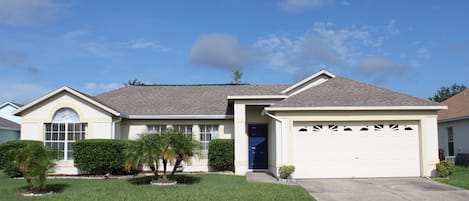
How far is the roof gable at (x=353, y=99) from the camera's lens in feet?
57.4

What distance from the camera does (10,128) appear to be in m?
33.6

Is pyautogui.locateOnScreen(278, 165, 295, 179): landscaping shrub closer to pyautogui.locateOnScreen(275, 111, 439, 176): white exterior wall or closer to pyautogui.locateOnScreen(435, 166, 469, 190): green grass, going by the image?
pyautogui.locateOnScreen(275, 111, 439, 176): white exterior wall

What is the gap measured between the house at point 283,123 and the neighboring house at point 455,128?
20.2 ft

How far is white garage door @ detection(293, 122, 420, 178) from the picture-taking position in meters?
17.6

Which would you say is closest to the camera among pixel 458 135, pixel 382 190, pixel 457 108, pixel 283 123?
pixel 382 190

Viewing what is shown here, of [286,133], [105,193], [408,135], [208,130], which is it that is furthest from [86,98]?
[408,135]

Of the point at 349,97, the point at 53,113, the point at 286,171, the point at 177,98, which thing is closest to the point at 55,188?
the point at 53,113

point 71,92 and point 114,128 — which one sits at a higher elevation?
point 71,92

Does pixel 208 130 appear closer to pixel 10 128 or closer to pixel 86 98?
pixel 86 98

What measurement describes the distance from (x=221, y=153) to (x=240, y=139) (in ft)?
3.82

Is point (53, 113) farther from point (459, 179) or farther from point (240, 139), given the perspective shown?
point (459, 179)

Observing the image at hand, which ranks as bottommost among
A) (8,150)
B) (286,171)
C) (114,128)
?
(286,171)

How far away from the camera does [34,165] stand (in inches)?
553

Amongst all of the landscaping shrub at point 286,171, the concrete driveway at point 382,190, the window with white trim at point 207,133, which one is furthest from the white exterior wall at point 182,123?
the concrete driveway at point 382,190
